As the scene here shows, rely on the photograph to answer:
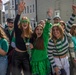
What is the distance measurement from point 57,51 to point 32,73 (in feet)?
2.91

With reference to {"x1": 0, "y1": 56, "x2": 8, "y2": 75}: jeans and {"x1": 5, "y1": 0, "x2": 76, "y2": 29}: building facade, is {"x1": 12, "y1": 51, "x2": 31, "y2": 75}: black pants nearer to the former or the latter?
{"x1": 0, "y1": 56, "x2": 8, "y2": 75}: jeans

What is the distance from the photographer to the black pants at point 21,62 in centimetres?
661

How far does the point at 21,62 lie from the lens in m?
6.69

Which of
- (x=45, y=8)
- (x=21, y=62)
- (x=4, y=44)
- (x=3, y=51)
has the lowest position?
(x=45, y=8)

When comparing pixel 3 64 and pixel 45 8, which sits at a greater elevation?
pixel 3 64

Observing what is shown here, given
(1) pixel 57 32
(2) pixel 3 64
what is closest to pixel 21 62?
(2) pixel 3 64

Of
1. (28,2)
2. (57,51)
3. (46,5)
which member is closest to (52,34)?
(57,51)

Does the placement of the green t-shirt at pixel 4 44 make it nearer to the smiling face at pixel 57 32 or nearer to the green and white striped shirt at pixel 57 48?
the green and white striped shirt at pixel 57 48

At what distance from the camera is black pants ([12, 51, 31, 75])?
6.61 meters

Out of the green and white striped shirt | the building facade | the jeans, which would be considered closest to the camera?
the green and white striped shirt

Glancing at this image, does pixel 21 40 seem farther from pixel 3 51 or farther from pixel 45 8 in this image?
pixel 45 8

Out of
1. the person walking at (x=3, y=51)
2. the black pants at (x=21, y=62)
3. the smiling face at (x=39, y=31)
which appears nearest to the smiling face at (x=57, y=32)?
the smiling face at (x=39, y=31)

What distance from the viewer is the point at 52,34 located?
6.38 meters

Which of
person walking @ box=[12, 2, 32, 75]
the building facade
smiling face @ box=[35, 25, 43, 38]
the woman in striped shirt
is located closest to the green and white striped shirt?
the woman in striped shirt
